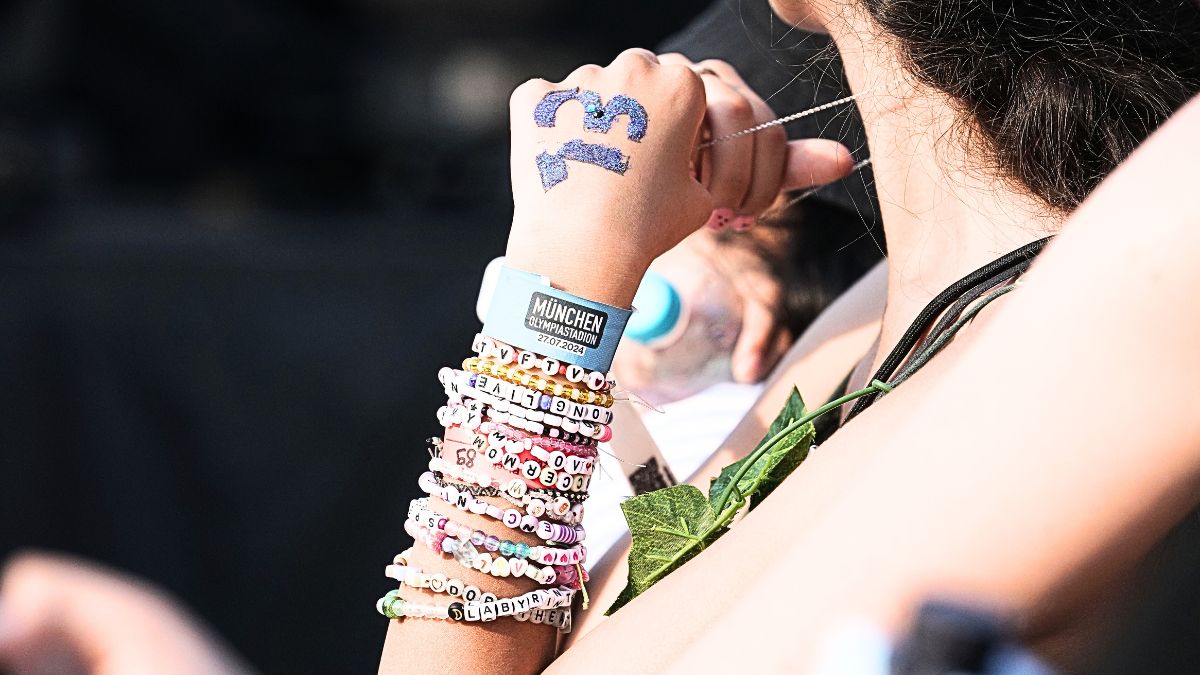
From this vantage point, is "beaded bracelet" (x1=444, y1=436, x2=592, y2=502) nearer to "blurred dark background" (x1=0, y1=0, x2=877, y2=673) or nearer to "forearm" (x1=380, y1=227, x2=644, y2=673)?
"forearm" (x1=380, y1=227, x2=644, y2=673)

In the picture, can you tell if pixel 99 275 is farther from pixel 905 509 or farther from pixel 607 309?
pixel 905 509

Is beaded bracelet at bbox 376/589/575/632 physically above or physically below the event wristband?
below

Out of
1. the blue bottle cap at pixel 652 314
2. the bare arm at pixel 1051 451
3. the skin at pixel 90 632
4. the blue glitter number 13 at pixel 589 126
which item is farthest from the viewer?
the blue bottle cap at pixel 652 314

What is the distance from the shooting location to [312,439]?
94.1 inches

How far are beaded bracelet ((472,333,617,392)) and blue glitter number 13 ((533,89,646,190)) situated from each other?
0.42 ft

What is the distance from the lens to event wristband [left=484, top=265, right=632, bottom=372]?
2.82 ft

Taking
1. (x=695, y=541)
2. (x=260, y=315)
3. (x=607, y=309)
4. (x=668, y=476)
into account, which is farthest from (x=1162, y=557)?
(x=260, y=315)

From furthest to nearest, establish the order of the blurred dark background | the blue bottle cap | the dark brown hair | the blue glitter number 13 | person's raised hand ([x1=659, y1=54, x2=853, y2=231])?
the blurred dark background, the blue bottle cap, person's raised hand ([x1=659, y1=54, x2=853, y2=231]), the blue glitter number 13, the dark brown hair

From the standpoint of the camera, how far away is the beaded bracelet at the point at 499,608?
0.83 metres

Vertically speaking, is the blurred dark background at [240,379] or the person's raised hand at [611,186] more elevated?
the person's raised hand at [611,186]

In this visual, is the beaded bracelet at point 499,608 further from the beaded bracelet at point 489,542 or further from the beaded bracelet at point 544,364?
the beaded bracelet at point 544,364

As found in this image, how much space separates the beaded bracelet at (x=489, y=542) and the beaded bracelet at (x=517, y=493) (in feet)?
0.08

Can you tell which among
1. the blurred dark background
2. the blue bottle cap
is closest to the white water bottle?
the blue bottle cap

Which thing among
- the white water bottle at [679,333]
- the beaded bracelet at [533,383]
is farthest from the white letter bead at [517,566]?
the white water bottle at [679,333]
